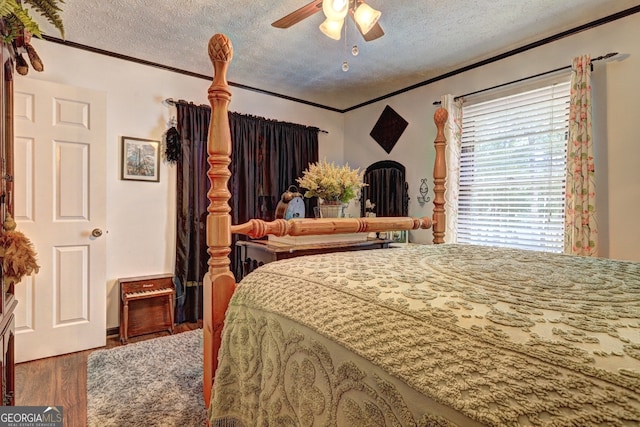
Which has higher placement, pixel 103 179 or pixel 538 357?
pixel 103 179

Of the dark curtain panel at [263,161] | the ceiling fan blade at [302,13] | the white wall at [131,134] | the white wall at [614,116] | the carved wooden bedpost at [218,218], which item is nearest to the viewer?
the carved wooden bedpost at [218,218]

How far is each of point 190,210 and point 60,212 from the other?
3.41 feet

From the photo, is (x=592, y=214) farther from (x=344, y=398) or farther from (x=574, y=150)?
(x=344, y=398)

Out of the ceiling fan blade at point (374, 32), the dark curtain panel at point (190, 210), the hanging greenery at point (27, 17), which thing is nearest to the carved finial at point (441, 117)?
the ceiling fan blade at point (374, 32)

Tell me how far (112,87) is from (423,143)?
3107mm

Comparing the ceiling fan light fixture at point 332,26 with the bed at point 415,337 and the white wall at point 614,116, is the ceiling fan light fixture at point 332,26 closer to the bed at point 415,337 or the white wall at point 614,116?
the bed at point 415,337

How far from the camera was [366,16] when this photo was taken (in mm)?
1852

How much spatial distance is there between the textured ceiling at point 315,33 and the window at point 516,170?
1.69ft

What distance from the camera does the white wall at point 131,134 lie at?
2.80 meters

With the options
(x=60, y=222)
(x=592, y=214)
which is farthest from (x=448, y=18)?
(x=60, y=222)

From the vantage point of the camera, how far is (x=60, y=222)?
257 cm

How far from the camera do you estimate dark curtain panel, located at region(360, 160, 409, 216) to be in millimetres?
3717

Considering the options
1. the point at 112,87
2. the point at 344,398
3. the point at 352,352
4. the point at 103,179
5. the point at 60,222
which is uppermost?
the point at 112,87

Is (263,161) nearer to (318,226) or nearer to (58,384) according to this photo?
(318,226)
